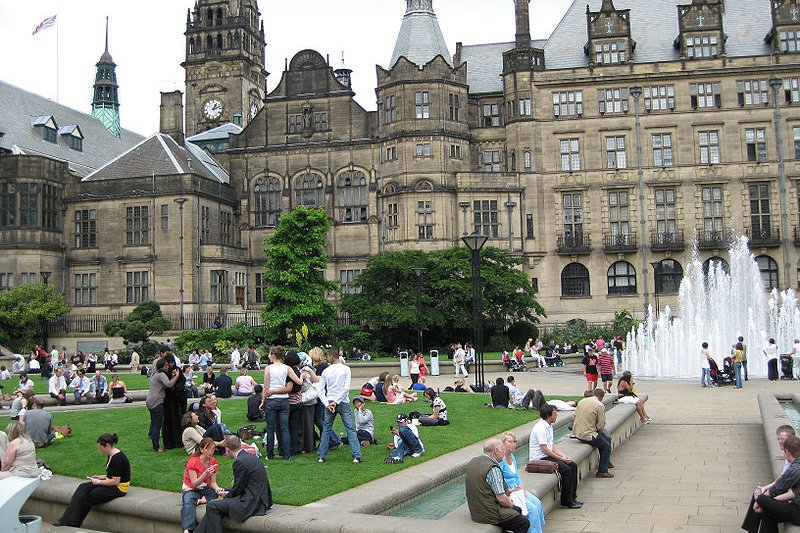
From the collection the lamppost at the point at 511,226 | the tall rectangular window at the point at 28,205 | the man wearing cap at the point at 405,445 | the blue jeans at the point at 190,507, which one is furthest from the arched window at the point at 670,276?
the blue jeans at the point at 190,507

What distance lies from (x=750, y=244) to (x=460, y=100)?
21580 millimetres

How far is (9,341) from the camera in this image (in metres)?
53.5

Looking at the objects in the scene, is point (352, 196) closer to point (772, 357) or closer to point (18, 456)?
point (772, 357)

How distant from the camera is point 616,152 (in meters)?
58.7

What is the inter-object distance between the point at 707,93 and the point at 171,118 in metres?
38.1

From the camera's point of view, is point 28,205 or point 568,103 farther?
point 568,103

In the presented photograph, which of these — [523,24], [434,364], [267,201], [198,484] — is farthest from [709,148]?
[198,484]

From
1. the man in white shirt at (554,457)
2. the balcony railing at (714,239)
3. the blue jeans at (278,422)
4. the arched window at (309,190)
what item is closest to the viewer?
the man in white shirt at (554,457)

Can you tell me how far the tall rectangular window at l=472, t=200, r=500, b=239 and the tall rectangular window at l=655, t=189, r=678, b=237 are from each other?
10.9m

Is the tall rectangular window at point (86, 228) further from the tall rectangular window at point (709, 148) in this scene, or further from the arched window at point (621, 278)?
the tall rectangular window at point (709, 148)

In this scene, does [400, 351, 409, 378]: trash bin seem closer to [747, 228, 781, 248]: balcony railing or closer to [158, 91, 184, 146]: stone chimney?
[747, 228, 781, 248]: balcony railing

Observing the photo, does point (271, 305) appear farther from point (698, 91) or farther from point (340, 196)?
point (698, 91)

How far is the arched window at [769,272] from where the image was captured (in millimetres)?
56062

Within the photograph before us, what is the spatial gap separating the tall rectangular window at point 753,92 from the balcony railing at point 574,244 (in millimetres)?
13752
